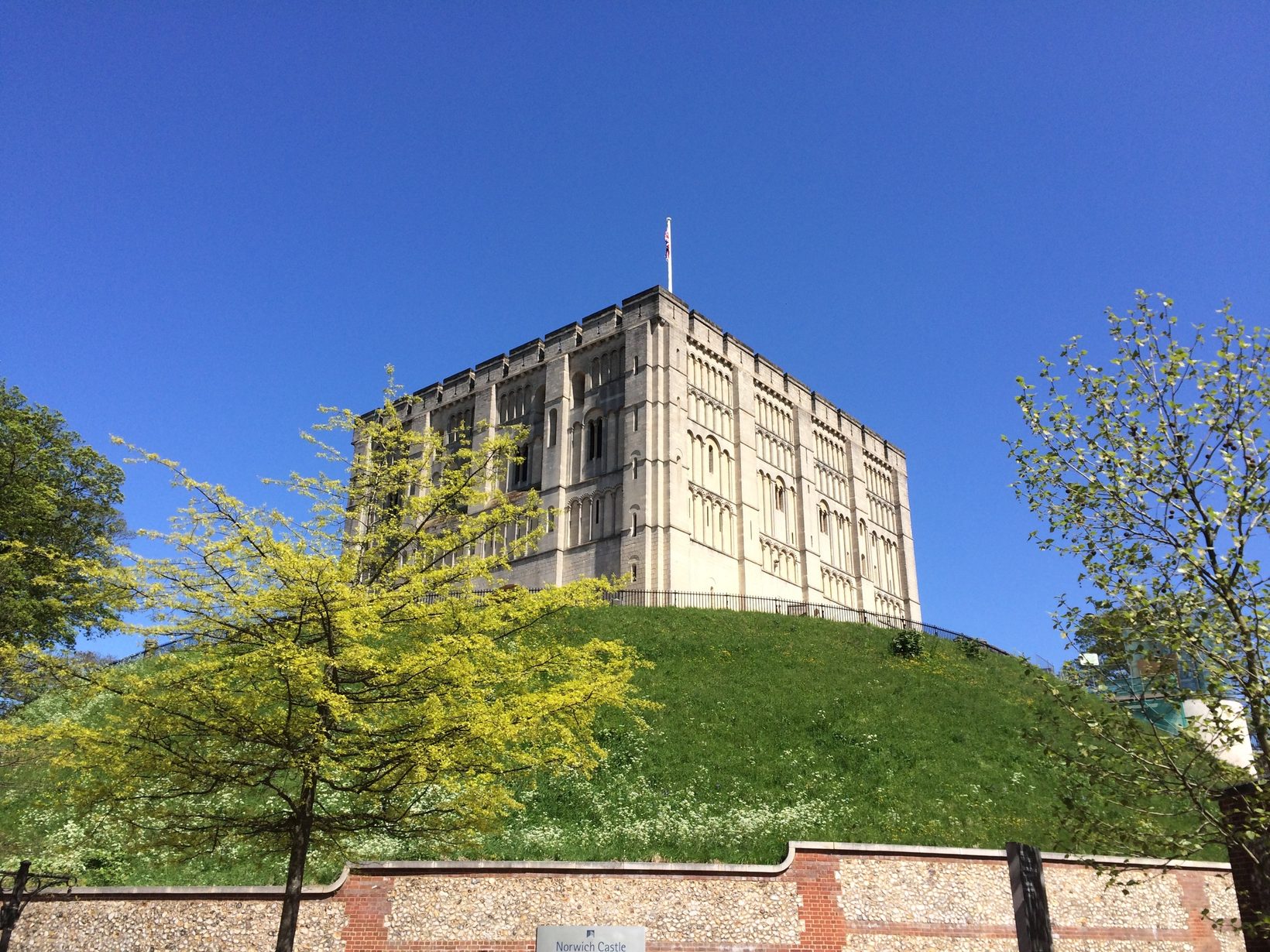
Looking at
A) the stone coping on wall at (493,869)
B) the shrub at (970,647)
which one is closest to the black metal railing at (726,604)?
the shrub at (970,647)

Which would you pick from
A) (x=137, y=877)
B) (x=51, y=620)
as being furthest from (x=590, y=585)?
(x=51, y=620)

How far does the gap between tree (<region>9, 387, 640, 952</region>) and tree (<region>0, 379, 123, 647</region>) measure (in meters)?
17.9

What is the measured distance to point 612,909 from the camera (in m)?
15.8

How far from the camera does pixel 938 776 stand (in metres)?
22.8

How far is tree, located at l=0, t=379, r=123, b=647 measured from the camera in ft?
97.5

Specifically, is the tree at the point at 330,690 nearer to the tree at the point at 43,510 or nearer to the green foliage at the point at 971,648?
the tree at the point at 43,510

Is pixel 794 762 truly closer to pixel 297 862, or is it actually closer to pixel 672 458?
pixel 297 862

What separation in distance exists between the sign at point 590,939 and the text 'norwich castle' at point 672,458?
105 ft

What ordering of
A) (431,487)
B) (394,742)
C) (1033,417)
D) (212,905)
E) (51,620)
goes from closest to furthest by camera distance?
(1033,417) → (394,742) → (431,487) → (212,905) → (51,620)

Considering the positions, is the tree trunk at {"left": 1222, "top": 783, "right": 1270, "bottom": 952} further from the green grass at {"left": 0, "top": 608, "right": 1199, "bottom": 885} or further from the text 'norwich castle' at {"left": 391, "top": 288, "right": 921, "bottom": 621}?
the text 'norwich castle' at {"left": 391, "top": 288, "right": 921, "bottom": 621}

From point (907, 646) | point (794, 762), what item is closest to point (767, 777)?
point (794, 762)

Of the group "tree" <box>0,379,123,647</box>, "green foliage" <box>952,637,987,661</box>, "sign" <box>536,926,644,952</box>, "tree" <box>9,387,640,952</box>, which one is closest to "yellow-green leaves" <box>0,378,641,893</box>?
"tree" <box>9,387,640,952</box>

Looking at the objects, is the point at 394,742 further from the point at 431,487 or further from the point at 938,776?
the point at 938,776

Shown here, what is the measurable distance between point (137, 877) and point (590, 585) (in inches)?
417
